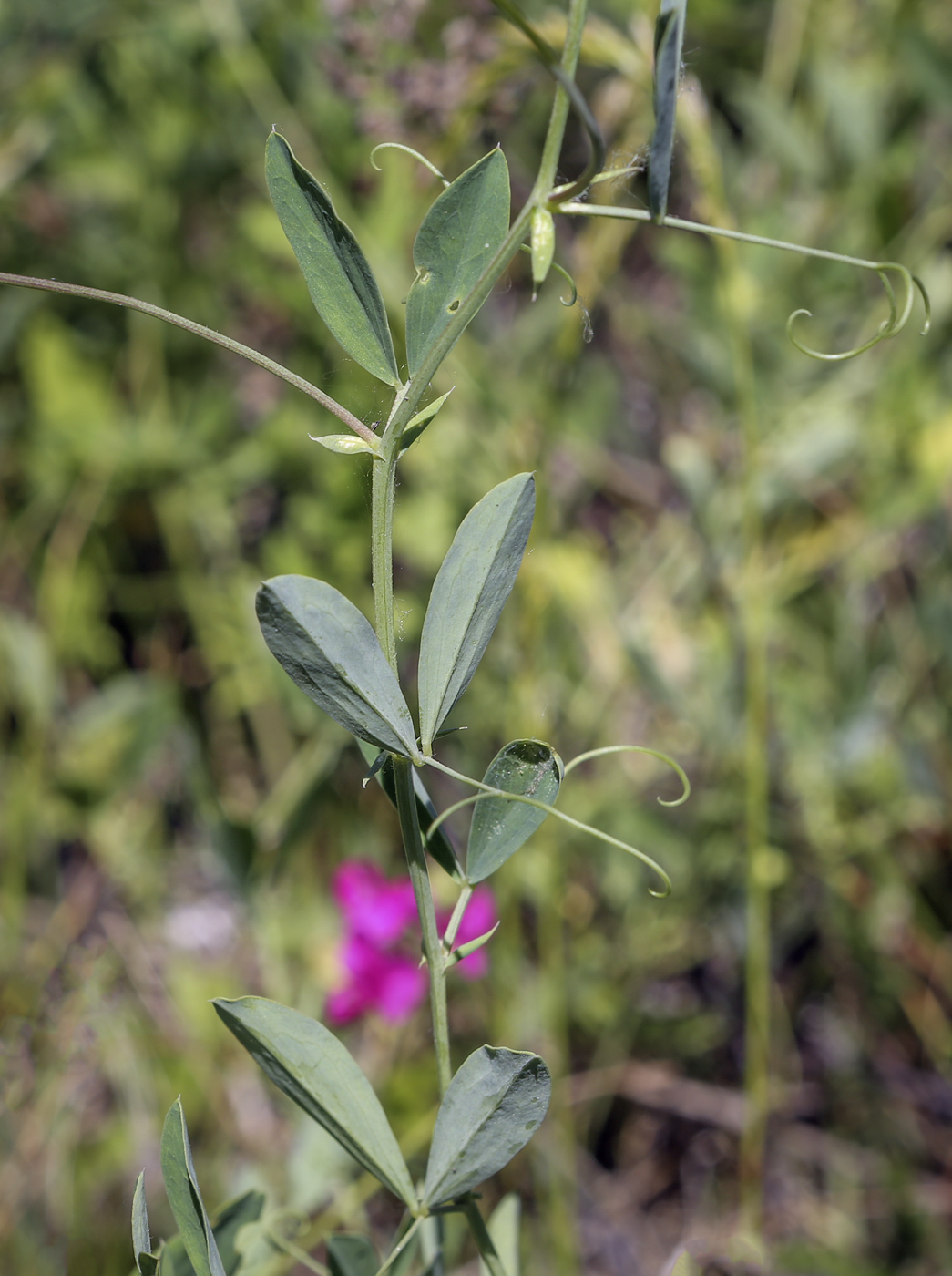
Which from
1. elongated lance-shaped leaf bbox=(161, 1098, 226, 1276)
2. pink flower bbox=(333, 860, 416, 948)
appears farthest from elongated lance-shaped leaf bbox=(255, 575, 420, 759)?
pink flower bbox=(333, 860, 416, 948)

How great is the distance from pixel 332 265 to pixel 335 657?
117 millimetres

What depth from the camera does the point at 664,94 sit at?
285 millimetres

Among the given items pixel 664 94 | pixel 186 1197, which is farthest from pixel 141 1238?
pixel 664 94

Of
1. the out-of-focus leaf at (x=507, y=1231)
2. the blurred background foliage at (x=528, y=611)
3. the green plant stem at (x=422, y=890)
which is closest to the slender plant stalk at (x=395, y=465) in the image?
the green plant stem at (x=422, y=890)

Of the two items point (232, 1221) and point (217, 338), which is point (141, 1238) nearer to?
point (232, 1221)

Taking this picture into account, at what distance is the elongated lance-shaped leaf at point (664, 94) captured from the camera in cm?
28

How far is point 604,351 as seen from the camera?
4.60ft

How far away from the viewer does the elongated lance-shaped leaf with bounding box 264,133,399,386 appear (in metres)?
0.30

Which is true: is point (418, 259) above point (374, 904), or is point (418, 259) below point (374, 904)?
above

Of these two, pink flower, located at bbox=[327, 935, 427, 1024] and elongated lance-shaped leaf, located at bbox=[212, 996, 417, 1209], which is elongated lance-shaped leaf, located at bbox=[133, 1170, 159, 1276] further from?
pink flower, located at bbox=[327, 935, 427, 1024]

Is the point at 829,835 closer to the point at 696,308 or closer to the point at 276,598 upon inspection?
the point at 696,308

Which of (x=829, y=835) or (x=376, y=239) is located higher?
(x=376, y=239)

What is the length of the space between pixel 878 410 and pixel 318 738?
0.64 metres

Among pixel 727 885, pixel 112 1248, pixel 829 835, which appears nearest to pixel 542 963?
pixel 727 885
